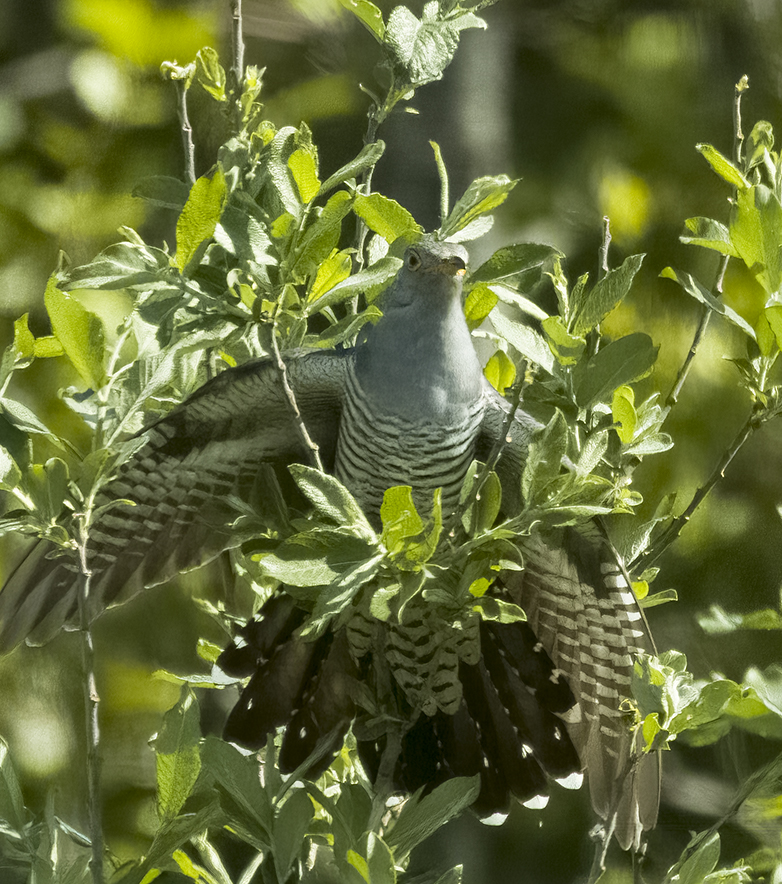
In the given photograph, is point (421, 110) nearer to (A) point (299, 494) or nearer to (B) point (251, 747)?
(A) point (299, 494)

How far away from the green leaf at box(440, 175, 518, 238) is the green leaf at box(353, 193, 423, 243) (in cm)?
1

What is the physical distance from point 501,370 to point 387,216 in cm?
10

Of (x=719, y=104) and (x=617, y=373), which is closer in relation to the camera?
(x=617, y=373)

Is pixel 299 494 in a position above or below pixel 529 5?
below

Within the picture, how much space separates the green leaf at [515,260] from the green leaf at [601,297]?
0.07 ft

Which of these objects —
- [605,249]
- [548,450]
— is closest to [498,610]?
[548,450]

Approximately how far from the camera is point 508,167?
398 mm

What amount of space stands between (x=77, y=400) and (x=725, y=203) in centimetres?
33

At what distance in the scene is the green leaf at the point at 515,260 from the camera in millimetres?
328

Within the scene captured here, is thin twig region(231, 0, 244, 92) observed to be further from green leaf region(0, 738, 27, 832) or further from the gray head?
green leaf region(0, 738, 27, 832)

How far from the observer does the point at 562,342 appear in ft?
1.12

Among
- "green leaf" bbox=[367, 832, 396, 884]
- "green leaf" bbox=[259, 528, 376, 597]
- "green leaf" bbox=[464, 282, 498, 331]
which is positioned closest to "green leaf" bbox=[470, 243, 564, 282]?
"green leaf" bbox=[464, 282, 498, 331]

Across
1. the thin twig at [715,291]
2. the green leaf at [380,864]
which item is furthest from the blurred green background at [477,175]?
the green leaf at [380,864]

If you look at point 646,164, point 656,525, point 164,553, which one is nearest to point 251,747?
point 164,553
